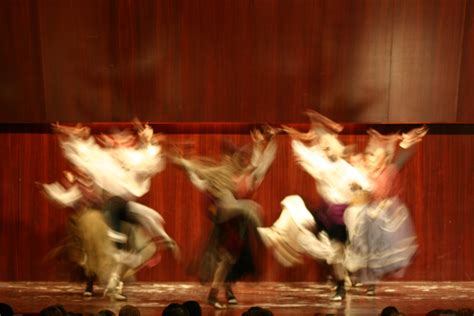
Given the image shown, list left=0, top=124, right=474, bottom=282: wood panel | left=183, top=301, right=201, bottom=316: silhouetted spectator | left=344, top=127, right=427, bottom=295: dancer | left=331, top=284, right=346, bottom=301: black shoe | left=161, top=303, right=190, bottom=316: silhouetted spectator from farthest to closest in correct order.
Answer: left=0, top=124, right=474, bottom=282: wood panel → left=344, top=127, right=427, bottom=295: dancer → left=331, top=284, right=346, bottom=301: black shoe → left=183, top=301, right=201, bottom=316: silhouetted spectator → left=161, top=303, right=190, bottom=316: silhouetted spectator

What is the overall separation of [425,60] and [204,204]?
8.52 feet

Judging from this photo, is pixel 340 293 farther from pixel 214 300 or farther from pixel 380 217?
pixel 214 300

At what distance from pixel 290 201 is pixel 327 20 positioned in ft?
6.03

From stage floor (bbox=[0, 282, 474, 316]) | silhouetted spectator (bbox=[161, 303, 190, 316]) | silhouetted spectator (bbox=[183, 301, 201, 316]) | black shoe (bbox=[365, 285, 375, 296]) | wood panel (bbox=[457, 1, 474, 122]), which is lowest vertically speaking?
stage floor (bbox=[0, 282, 474, 316])

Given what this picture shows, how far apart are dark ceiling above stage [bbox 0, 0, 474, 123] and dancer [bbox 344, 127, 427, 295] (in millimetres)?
397

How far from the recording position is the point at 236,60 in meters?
5.79

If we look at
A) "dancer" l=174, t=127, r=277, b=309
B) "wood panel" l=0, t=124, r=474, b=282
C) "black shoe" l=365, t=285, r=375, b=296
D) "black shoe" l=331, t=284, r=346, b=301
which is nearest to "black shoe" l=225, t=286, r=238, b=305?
"dancer" l=174, t=127, r=277, b=309

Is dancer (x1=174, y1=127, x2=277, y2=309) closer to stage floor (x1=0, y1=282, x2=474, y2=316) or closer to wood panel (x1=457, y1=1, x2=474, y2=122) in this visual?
stage floor (x1=0, y1=282, x2=474, y2=316)

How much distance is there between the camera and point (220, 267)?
19.1 ft

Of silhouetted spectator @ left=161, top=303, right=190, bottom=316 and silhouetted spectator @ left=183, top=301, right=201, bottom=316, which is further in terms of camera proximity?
silhouetted spectator @ left=183, top=301, right=201, bottom=316

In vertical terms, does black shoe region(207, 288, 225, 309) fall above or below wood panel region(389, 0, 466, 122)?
below

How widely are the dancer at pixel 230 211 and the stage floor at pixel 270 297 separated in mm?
285

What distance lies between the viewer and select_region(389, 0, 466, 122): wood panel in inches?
222

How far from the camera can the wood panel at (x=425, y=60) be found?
5.65 m
